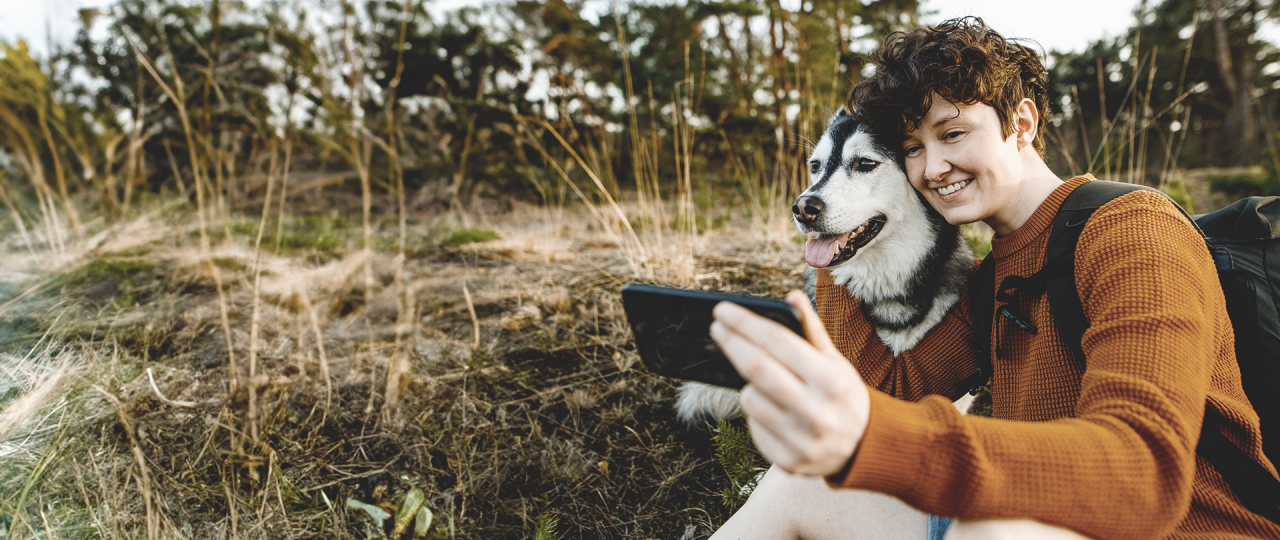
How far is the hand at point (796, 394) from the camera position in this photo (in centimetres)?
60

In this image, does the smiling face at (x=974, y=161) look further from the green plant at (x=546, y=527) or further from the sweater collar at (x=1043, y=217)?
the green plant at (x=546, y=527)

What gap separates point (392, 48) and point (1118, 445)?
15.8ft

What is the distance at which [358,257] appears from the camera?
3.42 m

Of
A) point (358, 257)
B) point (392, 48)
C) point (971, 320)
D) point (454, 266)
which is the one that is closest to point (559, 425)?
point (971, 320)

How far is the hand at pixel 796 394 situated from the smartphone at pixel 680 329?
6 cm

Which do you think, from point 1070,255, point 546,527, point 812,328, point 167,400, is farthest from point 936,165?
point 167,400

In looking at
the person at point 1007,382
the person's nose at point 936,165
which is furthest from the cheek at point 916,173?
the person's nose at point 936,165

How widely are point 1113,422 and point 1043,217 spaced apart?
Result: 2.26 feet

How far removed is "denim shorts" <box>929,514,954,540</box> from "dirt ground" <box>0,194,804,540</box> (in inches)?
34.5

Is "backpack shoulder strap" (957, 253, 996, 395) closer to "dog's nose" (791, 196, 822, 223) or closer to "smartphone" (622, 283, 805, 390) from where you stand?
"dog's nose" (791, 196, 822, 223)

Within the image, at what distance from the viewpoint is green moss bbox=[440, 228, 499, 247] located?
3.91 m

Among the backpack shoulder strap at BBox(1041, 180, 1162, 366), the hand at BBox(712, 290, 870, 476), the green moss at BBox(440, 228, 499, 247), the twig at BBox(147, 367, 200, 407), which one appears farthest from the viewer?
the green moss at BBox(440, 228, 499, 247)

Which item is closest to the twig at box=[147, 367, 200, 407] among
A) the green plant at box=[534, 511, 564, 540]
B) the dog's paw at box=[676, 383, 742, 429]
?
the green plant at box=[534, 511, 564, 540]

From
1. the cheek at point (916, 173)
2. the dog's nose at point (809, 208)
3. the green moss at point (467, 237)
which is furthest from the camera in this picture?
the green moss at point (467, 237)
